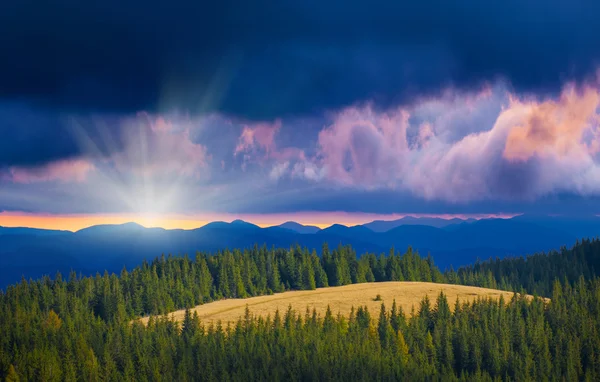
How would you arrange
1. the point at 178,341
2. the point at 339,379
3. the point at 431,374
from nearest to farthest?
1. the point at 339,379
2. the point at 431,374
3. the point at 178,341

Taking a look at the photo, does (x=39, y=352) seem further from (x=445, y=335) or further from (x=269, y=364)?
(x=445, y=335)

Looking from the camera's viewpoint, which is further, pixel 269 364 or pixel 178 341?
pixel 178 341

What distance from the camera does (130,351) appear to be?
180m

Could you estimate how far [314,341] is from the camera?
6885 inches

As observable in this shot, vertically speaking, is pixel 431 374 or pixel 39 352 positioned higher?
pixel 39 352

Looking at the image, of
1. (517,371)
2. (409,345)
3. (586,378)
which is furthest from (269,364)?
(586,378)

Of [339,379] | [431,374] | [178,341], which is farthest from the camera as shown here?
[178,341]

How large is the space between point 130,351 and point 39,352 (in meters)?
24.6

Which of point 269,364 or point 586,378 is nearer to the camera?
point 269,364

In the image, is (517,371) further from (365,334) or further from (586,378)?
(365,334)

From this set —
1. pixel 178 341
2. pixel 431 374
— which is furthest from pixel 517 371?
pixel 178 341

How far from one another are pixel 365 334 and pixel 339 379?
118 feet

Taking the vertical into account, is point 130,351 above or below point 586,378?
above

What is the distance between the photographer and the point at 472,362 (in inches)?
7372
